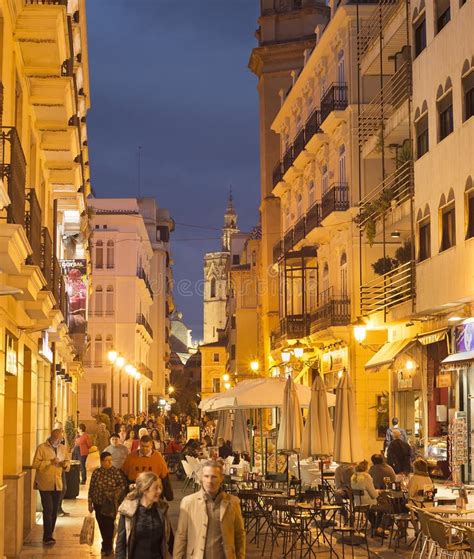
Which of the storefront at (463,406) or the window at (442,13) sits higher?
the window at (442,13)

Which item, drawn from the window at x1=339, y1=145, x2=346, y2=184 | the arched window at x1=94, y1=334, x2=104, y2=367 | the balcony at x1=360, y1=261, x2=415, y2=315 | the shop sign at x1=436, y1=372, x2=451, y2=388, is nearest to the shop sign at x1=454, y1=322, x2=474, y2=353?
the shop sign at x1=436, y1=372, x2=451, y2=388

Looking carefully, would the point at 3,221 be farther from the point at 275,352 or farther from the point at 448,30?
the point at 275,352

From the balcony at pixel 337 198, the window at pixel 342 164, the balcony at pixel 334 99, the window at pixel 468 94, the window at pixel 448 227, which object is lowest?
the window at pixel 448 227

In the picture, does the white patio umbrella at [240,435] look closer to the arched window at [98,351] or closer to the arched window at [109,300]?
the arched window at [98,351]

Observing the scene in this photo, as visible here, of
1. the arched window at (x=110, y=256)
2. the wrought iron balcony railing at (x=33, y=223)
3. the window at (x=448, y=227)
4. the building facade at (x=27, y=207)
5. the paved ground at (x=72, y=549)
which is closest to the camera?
the building facade at (x=27, y=207)

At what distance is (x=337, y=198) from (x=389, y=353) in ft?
35.0

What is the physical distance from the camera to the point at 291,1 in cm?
6438

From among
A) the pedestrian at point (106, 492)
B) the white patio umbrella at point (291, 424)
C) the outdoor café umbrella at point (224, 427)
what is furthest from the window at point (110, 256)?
the pedestrian at point (106, 492)

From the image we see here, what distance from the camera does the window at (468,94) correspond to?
2378 centimetres

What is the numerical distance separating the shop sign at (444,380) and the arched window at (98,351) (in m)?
53.8

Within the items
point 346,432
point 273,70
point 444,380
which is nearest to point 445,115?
point 444,380

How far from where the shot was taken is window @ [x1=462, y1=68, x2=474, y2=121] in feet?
78.0

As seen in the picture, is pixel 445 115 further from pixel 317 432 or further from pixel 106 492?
pixel 106 492

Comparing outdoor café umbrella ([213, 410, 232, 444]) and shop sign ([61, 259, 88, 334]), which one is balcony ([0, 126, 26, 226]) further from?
shop sign ([61, 259, 88, 334])
